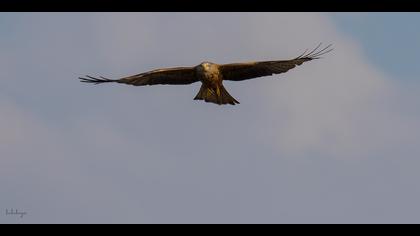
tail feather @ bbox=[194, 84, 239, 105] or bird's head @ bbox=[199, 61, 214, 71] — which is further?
bird's head @ bbox=[199, 61, 214, 71]

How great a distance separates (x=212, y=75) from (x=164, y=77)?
1.41 m

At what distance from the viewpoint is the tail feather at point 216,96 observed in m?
17.7

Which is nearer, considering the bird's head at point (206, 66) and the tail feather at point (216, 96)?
the tail feather at point (216, 96)

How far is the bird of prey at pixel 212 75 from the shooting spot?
17781 millimetres

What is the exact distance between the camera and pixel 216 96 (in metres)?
17.7

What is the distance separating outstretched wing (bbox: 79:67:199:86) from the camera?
18.5 metres

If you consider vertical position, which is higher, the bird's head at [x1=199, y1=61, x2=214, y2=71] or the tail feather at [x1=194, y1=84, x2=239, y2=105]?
the bird's head at [x1=199, y1=61, x2=214, y2=71]

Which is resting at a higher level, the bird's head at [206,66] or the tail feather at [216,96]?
the bird's head at [206,66]
